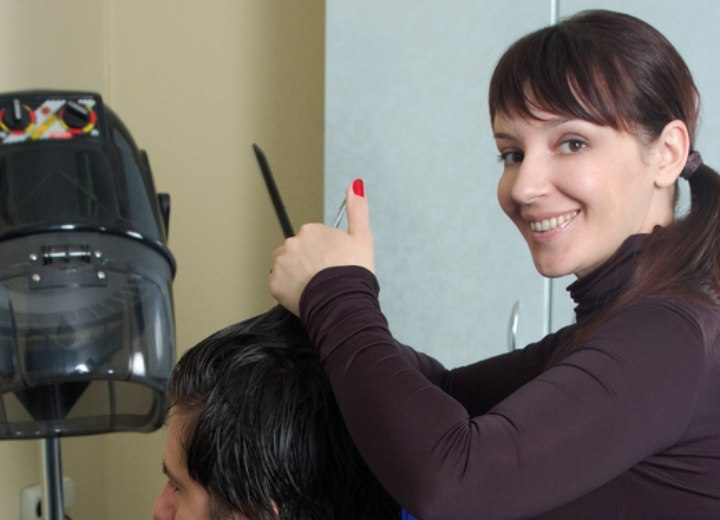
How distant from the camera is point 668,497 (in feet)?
2.93

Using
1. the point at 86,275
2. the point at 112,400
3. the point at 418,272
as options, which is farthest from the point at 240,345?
the point at 418,272

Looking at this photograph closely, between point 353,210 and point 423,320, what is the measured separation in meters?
0.81

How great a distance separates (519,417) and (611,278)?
240mm

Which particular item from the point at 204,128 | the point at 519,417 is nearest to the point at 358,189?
the point at 519,417

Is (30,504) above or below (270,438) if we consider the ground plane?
below

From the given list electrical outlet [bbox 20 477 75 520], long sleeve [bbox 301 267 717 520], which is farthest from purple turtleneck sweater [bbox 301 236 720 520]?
electrical outlet [bbox 20 477 75 520]

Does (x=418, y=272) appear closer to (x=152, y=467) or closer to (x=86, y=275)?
(x=86, y=275)

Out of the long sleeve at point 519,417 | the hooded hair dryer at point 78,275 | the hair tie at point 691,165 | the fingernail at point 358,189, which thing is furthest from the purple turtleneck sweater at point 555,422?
the hooded hair dryer at point 78,275

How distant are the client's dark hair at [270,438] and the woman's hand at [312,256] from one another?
5cm

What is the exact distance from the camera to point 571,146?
100 centimetres

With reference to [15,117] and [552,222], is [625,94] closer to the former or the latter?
[552,222]

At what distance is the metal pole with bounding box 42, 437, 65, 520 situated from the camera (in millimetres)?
1314

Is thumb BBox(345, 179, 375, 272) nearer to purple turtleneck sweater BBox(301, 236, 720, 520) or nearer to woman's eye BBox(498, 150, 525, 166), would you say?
purple turtleneck sweater BBox(301, 236, 720, 520)

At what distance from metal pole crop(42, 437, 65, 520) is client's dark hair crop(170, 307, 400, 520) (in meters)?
0.46
